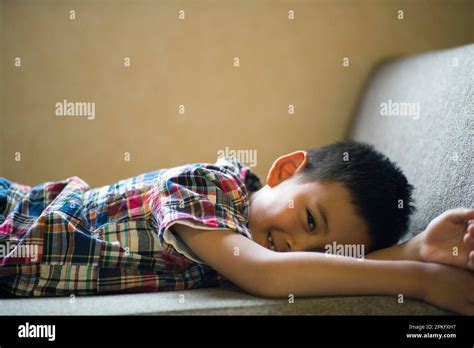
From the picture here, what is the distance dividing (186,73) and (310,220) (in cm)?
92

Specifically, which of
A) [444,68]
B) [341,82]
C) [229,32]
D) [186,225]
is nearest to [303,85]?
[341,82]

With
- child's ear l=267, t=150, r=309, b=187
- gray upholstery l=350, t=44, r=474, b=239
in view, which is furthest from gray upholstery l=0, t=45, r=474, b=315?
child's ear l=267, t=150, r=309, b=187

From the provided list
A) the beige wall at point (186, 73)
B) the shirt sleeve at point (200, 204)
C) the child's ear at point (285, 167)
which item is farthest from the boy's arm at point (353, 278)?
the beige wall at point (186, 73)

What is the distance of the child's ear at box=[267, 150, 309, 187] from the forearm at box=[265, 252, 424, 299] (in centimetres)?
29

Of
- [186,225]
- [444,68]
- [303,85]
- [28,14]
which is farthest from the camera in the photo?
[303,85]

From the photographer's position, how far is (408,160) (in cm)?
126

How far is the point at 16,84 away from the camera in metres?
1.67

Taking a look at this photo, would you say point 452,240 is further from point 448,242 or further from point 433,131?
point 433,131

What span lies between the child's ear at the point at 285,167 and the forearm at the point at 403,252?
0.76 feet
